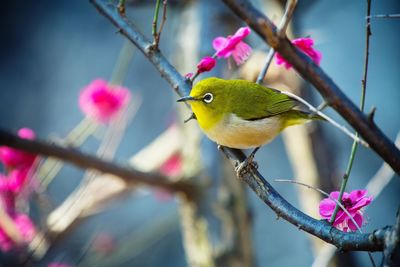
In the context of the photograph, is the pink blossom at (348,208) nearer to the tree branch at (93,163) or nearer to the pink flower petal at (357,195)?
the pink flower petal at (357,195)

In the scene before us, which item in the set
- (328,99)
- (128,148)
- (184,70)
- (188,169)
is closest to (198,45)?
(184,70)

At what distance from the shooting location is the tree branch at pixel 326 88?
756 mm

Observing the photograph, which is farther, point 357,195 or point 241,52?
point 241,52

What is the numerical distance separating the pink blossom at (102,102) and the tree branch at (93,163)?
1.34 feet

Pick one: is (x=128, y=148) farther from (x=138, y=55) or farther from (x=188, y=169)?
(x=188, y=169)

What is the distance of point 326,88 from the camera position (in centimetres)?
78

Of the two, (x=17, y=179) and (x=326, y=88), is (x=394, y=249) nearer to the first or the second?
(x=326, y=88)

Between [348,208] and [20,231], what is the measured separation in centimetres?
168

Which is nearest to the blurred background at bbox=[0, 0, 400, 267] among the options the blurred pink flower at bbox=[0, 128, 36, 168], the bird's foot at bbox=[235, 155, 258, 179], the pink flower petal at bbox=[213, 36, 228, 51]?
the blurred pink flower at bbox=[0, 128, 36, 168]

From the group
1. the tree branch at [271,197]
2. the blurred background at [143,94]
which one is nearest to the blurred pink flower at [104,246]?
the blurred background at [143,94]

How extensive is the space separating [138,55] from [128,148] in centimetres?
111

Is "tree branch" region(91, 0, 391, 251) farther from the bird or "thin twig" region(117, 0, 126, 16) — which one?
the bird

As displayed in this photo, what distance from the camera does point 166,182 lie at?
8.44 feet

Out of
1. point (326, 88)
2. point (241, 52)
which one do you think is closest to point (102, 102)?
point (241, 52)
